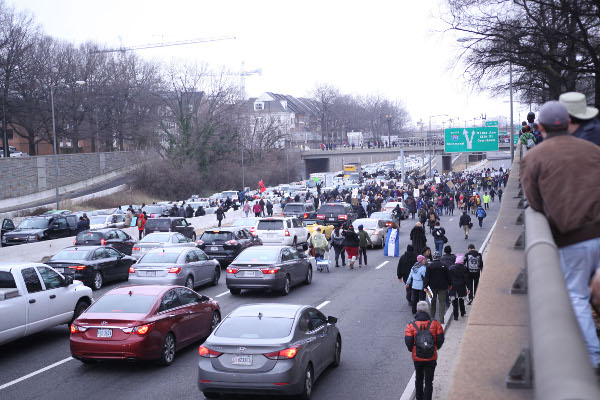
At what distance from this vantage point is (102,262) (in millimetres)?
21578

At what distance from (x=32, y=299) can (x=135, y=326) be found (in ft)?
9.69

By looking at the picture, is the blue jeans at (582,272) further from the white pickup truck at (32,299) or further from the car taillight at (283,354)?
the white pickup truck at (32,299)

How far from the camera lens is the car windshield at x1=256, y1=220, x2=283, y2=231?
31172 millimetres

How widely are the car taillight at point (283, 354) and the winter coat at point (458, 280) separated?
6.35 m

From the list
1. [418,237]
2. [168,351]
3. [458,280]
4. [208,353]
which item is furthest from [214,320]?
[418,237]

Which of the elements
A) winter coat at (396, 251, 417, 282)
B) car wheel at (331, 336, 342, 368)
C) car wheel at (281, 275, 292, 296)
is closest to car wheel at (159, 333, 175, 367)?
car wheel at (331, 336, 342, 368)

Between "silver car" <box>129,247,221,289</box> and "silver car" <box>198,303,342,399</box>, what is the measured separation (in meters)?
8.90

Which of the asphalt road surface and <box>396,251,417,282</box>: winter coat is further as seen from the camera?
<box>396,251,417,282</box>: winter coat

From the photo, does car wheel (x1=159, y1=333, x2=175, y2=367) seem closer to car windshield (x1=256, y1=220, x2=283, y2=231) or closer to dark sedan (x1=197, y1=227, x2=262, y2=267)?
dark sedan (x1=197, y1=227, x2=262, y2=267)

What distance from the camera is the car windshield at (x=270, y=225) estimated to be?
102ft

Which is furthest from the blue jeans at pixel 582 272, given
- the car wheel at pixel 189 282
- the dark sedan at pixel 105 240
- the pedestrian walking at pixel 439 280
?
the dark sedan at pixel 105 240

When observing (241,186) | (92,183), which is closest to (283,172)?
(241,186)

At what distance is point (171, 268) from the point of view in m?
19.3

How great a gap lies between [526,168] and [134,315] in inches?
371
